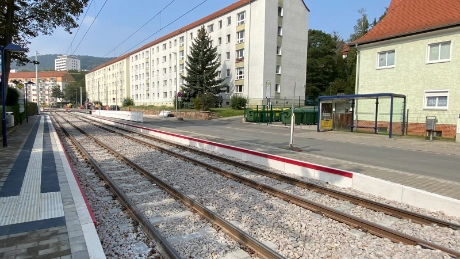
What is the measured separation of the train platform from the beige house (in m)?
19.3

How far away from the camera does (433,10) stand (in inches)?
774

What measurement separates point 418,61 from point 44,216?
21.2m

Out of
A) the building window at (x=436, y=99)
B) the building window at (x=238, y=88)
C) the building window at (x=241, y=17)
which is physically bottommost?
the building window at (x=436, y=99)

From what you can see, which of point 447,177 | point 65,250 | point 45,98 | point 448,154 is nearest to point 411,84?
point 448,154

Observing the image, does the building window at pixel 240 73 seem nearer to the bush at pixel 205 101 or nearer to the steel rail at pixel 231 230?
the bush at pixel 205 101

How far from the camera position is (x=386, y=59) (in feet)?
68.6

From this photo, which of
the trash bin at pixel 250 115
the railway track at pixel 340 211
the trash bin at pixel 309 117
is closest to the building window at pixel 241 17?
the trash bin at pixel 250 115

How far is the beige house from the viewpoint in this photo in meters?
17.3

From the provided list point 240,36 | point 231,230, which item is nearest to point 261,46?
point 240,36

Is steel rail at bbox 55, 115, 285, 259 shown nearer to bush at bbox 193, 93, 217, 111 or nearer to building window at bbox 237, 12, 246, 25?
bush at bbox 193, 93, 217, 111

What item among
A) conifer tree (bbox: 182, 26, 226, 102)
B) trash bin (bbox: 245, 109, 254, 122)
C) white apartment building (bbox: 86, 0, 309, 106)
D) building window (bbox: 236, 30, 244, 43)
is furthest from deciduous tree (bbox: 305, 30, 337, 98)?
trash bin (bbox: 245, 109, 254, 122)

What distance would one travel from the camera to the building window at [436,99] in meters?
17.6

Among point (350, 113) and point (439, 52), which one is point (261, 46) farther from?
point (439, 52)

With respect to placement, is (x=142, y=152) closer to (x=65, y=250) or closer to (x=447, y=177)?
(x=65, y=250)
